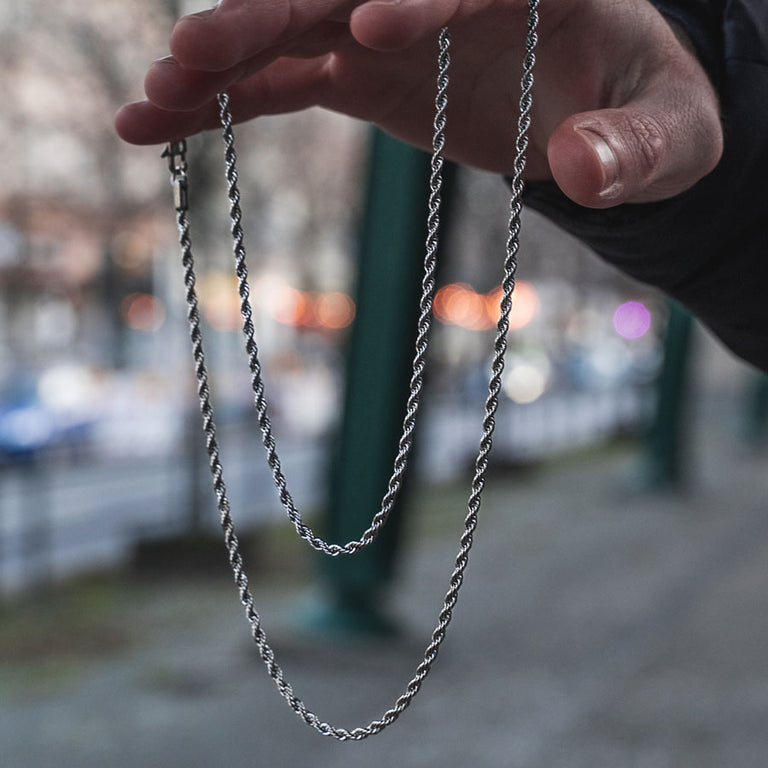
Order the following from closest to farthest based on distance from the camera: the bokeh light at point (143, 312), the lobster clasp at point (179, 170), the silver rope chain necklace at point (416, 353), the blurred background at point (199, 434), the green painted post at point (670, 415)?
the silver rope chain necklace at point (416, 353), the lobster clasp at point (179, 170), the blurred background at point (199, 434), the green painted post at point (670, 415), the bokeh light at point (143, 312)

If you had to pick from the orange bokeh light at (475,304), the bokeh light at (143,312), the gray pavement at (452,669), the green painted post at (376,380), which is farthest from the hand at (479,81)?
the bokeh light at (143,312)

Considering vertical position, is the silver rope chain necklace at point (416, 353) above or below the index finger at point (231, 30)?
below

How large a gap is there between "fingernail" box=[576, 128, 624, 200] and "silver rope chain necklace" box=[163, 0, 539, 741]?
58 mm

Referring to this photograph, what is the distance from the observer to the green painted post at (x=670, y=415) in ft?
36.9

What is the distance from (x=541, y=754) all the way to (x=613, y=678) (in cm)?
102

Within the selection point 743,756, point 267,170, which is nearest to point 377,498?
point 743,756

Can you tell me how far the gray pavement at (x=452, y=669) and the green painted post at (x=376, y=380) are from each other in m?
Answer: 0.28

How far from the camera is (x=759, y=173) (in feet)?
3.98

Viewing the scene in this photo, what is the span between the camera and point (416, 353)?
3.11ft

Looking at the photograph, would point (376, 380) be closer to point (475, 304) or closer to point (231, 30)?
point (231, 30)

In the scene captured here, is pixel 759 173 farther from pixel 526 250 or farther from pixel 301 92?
pixel 526 250

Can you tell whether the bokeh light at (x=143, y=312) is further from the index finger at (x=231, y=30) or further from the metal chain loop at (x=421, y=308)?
the index finger at (x=231, y=30)

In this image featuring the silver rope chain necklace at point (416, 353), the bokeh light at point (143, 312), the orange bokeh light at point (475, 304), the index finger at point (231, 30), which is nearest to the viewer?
the index finger at point (231, 30)

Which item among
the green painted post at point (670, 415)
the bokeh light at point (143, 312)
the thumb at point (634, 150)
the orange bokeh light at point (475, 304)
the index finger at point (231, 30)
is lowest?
the bokeh light at point (143, 312)
